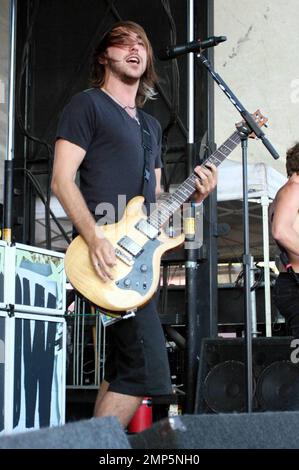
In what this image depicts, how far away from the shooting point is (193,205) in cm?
289

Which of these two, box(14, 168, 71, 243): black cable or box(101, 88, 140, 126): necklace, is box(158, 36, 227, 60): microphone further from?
box(14, 168, 71, 243): black cable

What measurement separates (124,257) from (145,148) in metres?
0.45

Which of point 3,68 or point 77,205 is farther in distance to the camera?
point 3,68

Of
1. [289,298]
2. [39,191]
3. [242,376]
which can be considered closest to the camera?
[289,298]

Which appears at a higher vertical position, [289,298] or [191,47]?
[191,47]

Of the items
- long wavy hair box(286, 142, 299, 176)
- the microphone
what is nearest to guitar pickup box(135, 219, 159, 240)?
the microphone

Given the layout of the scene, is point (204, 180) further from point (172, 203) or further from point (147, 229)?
point (147, 229)

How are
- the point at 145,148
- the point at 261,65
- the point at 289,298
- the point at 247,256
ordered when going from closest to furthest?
the point at 145,148 < the point at 247,256 < the point at 289,298 < the point at 261,65

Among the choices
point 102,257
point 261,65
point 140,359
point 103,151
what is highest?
point 261,65

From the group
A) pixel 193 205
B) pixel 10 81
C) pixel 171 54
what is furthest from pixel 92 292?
pixel 10 81

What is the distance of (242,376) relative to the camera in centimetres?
420

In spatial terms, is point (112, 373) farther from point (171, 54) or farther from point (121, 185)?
point (171, 54)

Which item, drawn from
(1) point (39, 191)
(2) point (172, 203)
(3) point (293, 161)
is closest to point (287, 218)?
(3) point (293, 161)
